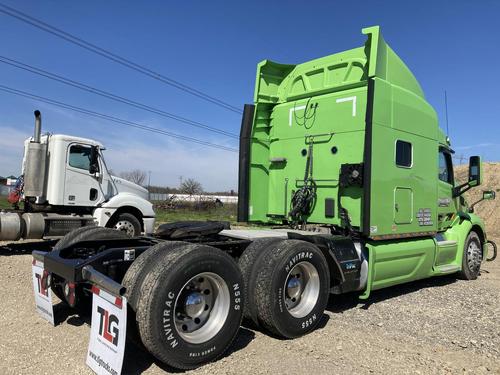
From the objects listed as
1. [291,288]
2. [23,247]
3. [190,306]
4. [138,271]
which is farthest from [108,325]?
[23,247]

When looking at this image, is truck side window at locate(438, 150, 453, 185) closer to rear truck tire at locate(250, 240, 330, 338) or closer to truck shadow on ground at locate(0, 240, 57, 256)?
rear truck tire at locate(250, 240, 330, 338)

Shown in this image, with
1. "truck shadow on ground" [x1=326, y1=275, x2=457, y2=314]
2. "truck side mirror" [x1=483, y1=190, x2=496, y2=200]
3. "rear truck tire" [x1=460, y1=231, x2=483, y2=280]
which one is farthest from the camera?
"truck side mirror" [x1=483, y1=190, x2=496, y2=200]

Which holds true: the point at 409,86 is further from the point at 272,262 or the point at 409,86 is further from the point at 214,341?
the point at 214,341

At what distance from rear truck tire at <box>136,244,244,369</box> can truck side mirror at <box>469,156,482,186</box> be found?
6.13 metres

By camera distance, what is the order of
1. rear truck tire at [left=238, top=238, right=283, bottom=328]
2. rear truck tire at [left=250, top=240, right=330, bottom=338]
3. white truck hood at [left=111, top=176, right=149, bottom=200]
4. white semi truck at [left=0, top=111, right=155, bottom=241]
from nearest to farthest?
rear truck tire at [left=250, top=240, right=330, bottom=338] < rear truck tire at [left=238, top=238, right=283, bottom=328] < white semi truck at [left=0, top=111, right=155, bottom=241] < white truck hood at [left=111, top=176, right=149, bottom=200]

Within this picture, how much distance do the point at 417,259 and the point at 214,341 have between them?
4333mm

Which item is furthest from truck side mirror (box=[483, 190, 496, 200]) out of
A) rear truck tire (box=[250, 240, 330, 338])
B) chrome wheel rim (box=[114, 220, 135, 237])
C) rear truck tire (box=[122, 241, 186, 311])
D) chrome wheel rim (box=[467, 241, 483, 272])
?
chrome wheel rim (box=[114, 220, 135, 237])

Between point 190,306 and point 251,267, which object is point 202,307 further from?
point 251,267

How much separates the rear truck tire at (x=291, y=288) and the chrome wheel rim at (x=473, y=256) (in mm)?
4871

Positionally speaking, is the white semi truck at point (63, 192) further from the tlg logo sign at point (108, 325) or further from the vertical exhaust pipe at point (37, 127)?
the tlg logo sign at point (108, 325)

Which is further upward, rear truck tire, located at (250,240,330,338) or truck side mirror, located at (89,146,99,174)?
truck side mirror, located at (89,146,99,174)

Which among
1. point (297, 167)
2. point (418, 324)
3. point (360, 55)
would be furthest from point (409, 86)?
point (418, 324)

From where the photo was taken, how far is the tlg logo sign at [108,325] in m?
3.50

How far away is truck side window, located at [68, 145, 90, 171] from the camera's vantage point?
11.1 m
